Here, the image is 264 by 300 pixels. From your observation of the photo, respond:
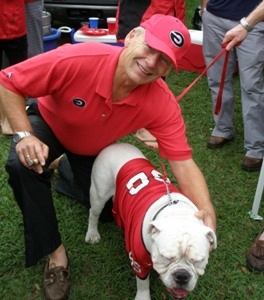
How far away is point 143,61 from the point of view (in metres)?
2.18

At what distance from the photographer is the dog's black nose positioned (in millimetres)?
1928

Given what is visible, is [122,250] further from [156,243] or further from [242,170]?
[242,170]

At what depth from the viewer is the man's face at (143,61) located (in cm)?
215

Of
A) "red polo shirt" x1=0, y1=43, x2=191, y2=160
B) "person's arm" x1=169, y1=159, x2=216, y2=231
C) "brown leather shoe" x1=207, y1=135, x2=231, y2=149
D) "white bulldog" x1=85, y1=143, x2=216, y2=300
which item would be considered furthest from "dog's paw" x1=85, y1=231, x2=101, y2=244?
"brown leather shoe" x1=207, y1=135, x2=231, y2=149

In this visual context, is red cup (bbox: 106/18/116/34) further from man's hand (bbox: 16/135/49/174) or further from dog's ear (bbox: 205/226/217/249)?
dog's ear (bbox: 205/226/217/249)

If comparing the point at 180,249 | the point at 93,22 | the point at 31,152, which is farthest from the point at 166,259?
the point at 93,22

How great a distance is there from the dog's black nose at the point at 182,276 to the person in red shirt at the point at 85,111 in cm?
29

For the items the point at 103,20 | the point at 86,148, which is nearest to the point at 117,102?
the point at 86,148

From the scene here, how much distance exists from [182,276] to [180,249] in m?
0.13

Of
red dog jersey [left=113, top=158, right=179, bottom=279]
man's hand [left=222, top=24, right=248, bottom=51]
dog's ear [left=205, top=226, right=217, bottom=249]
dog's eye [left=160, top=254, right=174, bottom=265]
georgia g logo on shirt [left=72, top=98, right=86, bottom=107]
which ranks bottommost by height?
red dog jersey [left=113, top=158, right=179, bottom=279]

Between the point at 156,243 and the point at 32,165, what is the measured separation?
71cm

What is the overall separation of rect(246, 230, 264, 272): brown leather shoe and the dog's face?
931 mm

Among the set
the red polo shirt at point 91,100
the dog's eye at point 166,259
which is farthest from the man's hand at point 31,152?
the dog's eye at point 166,259

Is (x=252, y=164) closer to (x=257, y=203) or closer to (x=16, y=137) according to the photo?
(x=257, y=203)
